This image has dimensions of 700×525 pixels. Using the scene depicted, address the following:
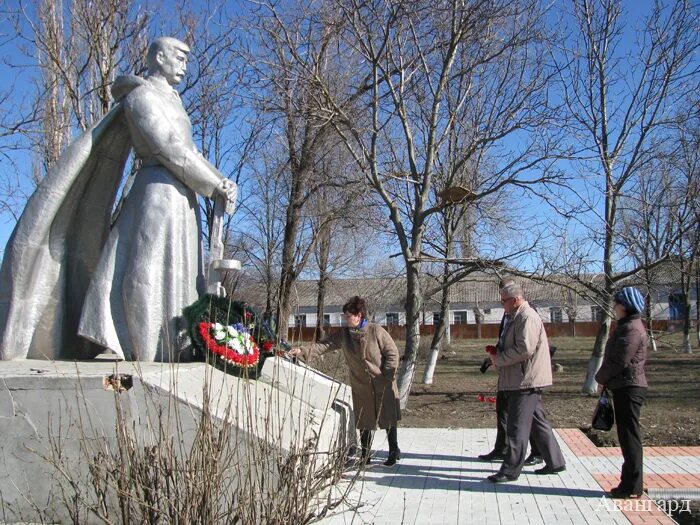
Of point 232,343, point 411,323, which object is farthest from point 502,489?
point 411,323

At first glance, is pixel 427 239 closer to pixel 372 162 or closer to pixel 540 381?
pixel 372 162

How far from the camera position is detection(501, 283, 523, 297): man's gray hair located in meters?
5.73

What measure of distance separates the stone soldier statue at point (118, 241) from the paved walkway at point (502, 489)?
1942 millimetres

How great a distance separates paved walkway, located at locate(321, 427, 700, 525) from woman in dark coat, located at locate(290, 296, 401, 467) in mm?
434

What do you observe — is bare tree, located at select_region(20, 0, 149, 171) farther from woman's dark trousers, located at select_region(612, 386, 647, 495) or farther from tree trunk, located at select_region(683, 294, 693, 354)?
tree trunk, located at select_region(683, 294, 693, 354)

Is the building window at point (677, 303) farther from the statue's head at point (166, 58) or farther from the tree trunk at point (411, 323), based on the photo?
the statue's head at point (166, 58)

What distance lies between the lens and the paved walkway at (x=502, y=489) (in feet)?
15.1

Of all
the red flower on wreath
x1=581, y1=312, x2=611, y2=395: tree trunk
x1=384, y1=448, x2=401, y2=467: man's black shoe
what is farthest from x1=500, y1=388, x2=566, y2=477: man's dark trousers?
x1=581, y1=312, x2=611, y2=395: tree trunk

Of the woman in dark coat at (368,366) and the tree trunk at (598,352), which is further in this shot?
the tree trunk at (598,352)

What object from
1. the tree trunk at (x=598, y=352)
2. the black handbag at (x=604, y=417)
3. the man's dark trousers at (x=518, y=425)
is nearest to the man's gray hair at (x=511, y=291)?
the man's dark trousers at (x=518, y=425)

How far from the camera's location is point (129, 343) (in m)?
5.09

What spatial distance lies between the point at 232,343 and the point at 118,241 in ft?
3.81

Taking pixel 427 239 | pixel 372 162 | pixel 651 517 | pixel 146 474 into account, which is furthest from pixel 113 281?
pixel 427 239

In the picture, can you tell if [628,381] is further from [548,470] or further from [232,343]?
[232,343]
